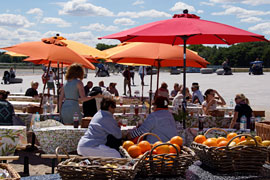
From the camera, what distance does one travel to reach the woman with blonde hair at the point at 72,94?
287 inches

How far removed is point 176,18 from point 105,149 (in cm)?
230

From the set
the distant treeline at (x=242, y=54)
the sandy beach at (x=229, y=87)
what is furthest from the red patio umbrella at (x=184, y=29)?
the distant treeline at (x=242, y=54)

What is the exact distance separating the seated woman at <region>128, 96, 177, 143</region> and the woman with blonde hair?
2.14 meters

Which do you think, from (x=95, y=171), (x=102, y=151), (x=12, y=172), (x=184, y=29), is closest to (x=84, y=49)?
(x=184, y=29)

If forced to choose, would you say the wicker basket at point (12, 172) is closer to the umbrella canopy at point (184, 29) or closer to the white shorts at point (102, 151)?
the white shorts at point (102, 151)

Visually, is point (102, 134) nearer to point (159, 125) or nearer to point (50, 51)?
point (159, 125)

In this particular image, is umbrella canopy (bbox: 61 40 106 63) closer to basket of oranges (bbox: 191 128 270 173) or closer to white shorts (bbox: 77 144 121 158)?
white shorts (bbox: 77 144 121 158)

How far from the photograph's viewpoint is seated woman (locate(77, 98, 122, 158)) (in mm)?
5129

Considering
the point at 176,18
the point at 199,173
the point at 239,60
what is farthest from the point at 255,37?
the point at 239,60

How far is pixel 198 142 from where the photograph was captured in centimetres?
401

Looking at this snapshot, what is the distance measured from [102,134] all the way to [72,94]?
2.34 m

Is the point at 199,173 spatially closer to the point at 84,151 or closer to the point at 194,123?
the point at 84,151

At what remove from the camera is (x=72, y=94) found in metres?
7.40

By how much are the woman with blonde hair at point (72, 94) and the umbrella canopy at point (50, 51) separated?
42.2 inches
